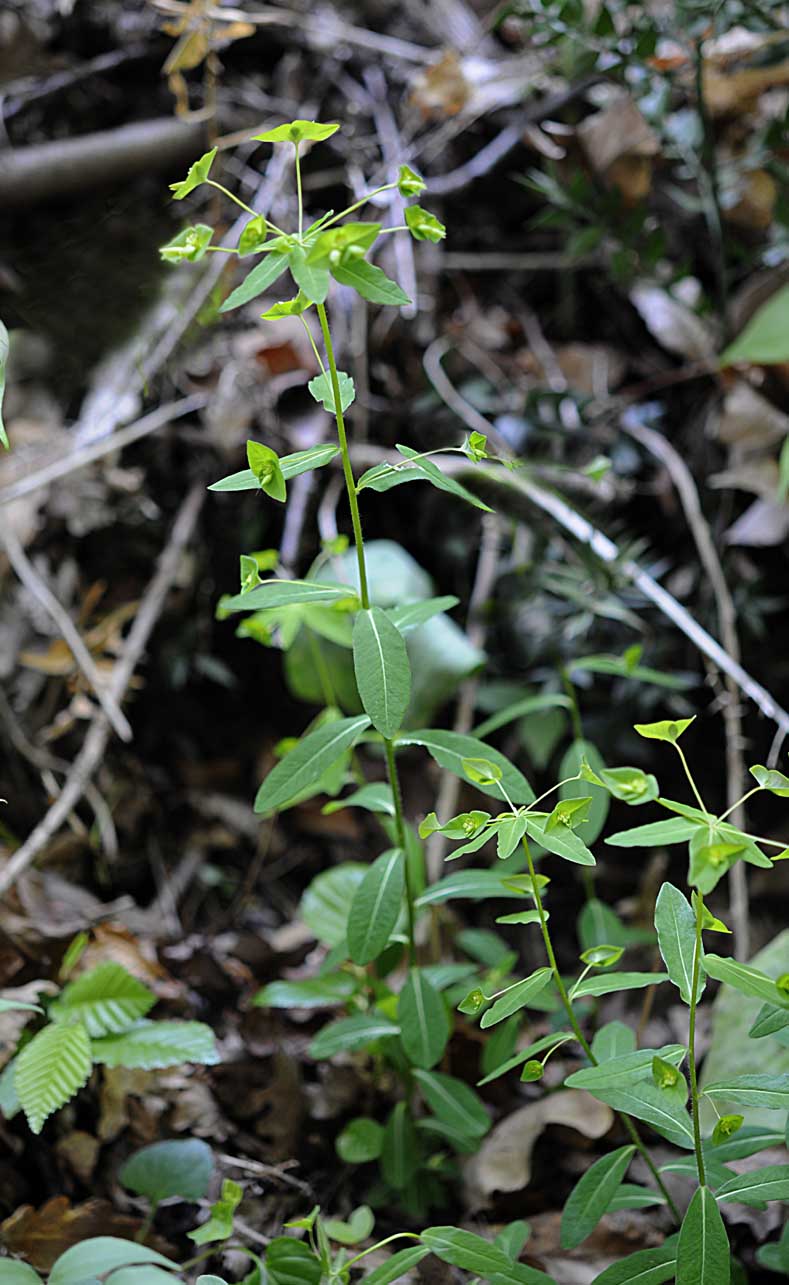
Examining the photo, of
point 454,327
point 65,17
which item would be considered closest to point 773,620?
point 454,327

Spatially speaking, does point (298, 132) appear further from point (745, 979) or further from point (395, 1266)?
point (395, 1266)

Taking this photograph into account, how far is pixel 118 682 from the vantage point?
65.2 inches

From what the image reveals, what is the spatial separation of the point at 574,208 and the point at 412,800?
117cm

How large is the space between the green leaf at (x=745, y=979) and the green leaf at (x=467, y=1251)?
34 cm

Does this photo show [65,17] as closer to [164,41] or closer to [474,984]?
[164,41]

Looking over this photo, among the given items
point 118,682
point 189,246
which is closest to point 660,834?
point 189,246

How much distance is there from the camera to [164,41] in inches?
88.4

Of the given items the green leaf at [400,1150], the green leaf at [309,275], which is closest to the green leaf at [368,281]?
the green leaf at [309,275]

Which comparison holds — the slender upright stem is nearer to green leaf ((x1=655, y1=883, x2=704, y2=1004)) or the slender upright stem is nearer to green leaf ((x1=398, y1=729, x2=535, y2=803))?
green leaf ((x1=398, y1=729, x2=535, y2=803))

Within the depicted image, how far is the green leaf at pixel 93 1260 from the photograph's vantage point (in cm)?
81

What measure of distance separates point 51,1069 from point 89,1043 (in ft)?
0.18

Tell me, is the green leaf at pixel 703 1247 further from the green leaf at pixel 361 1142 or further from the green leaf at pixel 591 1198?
the green leaf at pixel 361 1142

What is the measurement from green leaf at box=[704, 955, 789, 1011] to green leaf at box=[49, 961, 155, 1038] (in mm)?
703

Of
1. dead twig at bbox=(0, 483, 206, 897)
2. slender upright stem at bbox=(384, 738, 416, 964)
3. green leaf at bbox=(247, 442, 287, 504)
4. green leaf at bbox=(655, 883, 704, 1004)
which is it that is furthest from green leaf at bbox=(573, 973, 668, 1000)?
dead twig at bbox=(0, 483, 206, 897)
